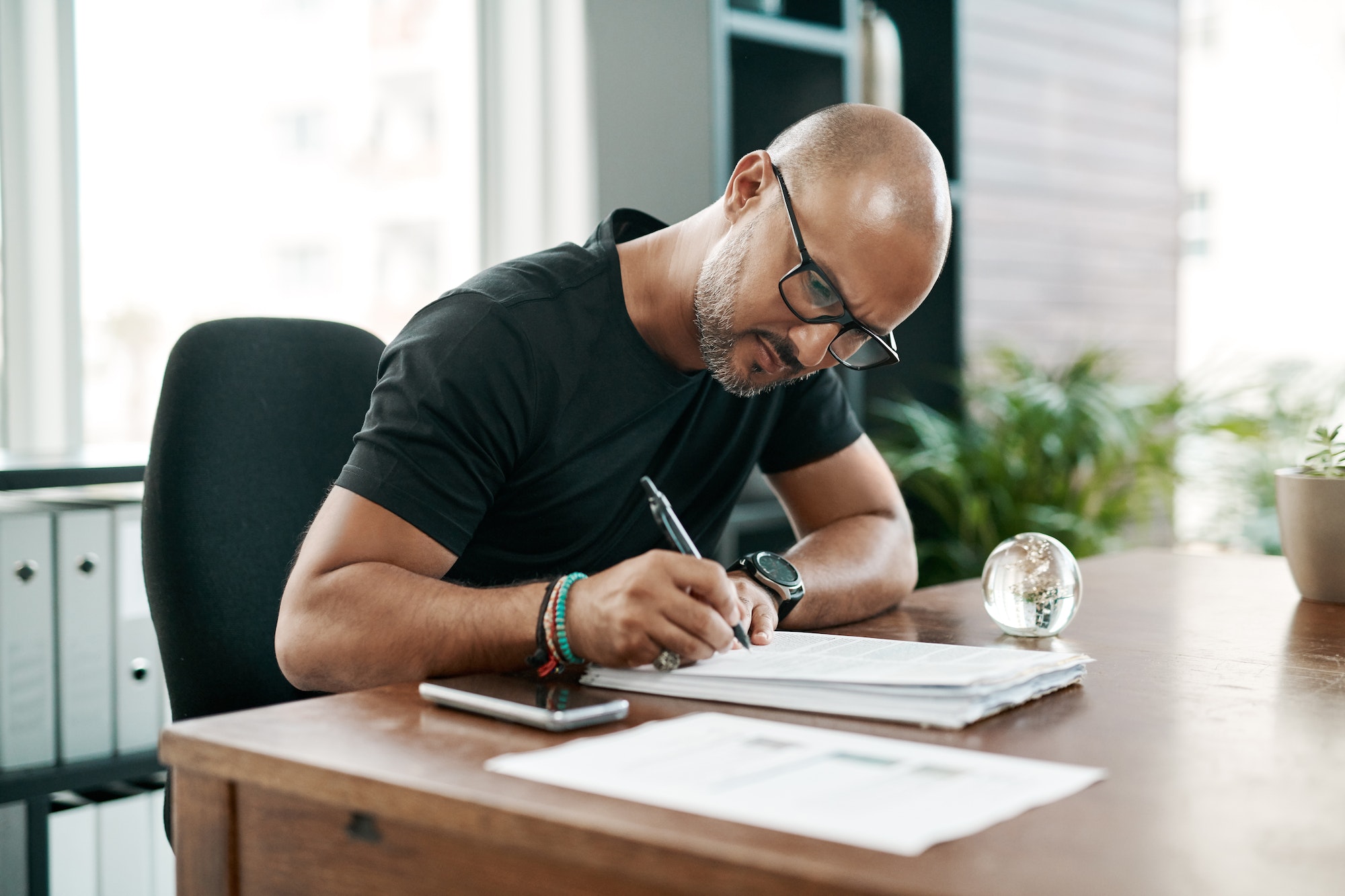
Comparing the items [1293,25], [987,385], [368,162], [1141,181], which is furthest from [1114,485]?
[1293,25]

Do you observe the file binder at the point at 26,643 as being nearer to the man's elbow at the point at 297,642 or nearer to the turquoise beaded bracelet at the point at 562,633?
the man's elbow at the point at 297,642

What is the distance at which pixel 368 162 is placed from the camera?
114 inches

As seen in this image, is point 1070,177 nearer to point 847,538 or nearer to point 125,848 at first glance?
point 847,538

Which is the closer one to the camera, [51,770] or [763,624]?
[763,624]

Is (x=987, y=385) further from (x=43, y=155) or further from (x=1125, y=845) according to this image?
(x=1125, y=845)

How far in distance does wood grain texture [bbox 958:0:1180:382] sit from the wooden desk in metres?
2.53

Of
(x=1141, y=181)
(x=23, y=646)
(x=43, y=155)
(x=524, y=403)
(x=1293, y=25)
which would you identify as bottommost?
(x=23, y=646)

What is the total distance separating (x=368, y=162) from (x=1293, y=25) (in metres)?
9.27

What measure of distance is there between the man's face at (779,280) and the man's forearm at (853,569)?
222 millimetres

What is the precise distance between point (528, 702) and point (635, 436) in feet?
2.17

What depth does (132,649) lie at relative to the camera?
5.86ft

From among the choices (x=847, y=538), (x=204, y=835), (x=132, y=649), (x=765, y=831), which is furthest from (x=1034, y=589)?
(x=132, y=649)

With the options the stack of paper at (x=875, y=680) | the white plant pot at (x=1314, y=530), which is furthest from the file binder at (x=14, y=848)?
the white plant pot at (x=1314, y=530)

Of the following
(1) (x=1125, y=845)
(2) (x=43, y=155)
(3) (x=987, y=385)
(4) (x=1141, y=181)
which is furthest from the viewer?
(4) (x=1141, y=181)
